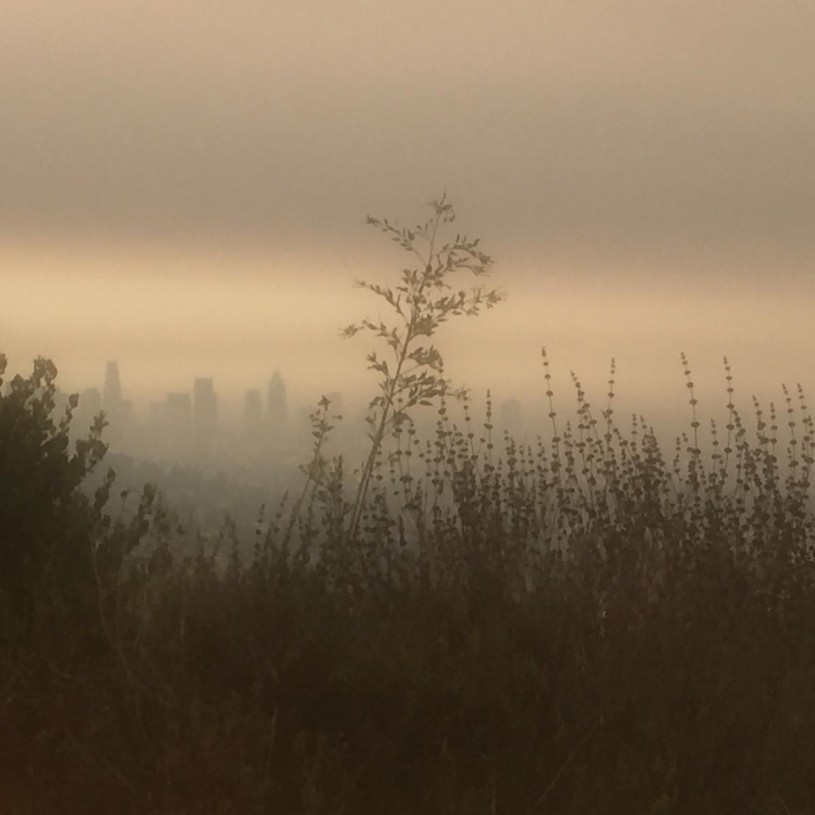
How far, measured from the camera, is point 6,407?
6992 mm

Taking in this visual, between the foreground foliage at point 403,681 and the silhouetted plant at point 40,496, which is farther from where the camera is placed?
the silhouetted plant at point 40,496

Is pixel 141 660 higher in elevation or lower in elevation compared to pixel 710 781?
higher

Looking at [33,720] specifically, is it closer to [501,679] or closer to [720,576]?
[501,679]

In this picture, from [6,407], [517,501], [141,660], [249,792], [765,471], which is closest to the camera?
[249,792]

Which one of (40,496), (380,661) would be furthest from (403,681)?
(40,496)

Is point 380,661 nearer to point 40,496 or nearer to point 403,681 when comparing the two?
point 403,681

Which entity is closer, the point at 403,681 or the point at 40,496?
the point at 403,681

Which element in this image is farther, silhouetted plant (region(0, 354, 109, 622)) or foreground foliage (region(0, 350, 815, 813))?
silhouetted plant (region(0, 354, 109, 622))

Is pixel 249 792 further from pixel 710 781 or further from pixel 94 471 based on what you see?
pixel 94 471

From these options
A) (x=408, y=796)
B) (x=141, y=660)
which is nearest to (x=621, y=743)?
(x=408, y=796)

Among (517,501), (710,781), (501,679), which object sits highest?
(517,501)

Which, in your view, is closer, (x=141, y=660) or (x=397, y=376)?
(x=141, y=660)

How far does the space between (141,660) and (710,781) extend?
2.37 metres

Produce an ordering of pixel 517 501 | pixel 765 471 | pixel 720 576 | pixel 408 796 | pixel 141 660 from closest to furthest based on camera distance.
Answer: pixel 408 796, pixel 141 660, pixel 720 576, pixel 517 501, pixel 765 471
